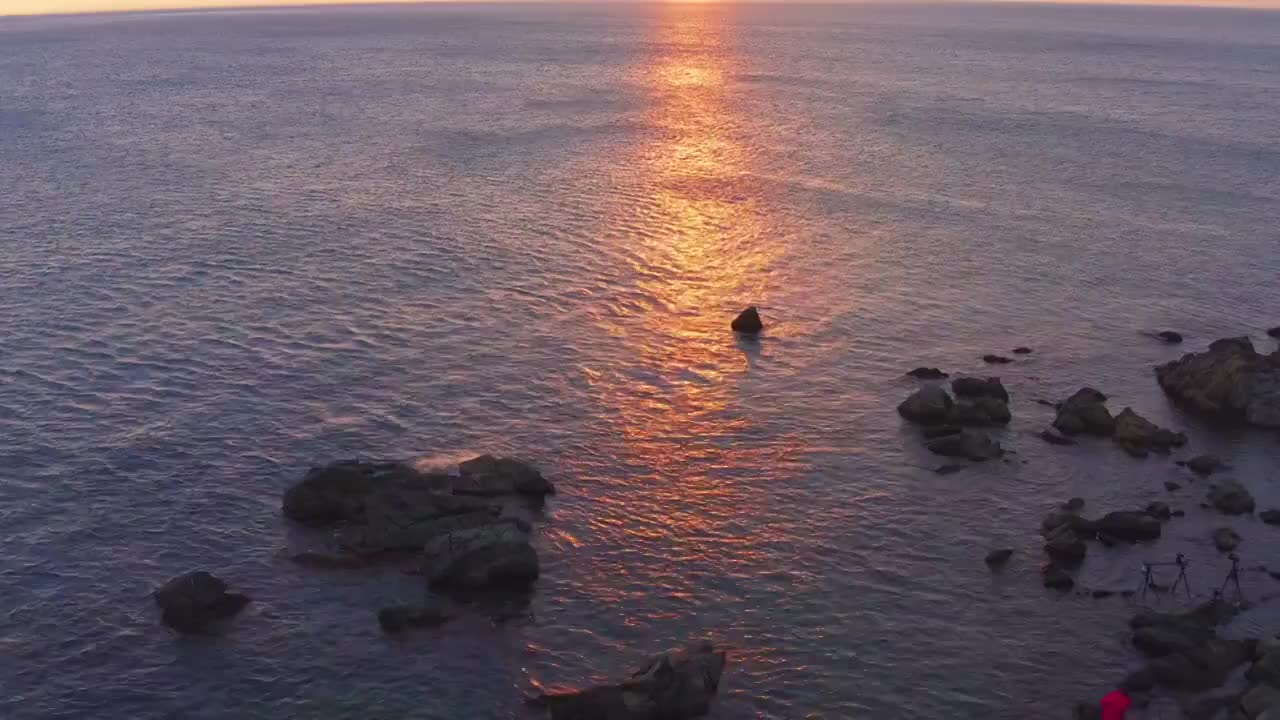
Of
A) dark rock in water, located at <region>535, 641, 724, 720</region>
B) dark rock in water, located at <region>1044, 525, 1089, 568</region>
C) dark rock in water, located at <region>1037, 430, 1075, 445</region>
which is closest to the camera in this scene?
dark rock in water, located at <region>535, 641, 724, 720</region>

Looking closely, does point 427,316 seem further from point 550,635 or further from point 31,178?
point 31,178

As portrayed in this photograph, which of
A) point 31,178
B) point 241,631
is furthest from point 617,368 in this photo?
point 31,178

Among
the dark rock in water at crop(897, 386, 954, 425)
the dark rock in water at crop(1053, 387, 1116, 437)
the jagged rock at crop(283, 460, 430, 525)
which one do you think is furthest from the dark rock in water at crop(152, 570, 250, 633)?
the dark rock in water at crop(1053, 387, 1116, 437)

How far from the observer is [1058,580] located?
58938 millimetres

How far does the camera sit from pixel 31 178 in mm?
144375

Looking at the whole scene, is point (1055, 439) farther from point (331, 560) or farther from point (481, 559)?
point (331, 560)

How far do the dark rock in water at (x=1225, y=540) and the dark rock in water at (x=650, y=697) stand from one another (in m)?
29.6

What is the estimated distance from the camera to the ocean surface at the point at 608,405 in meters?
53.2

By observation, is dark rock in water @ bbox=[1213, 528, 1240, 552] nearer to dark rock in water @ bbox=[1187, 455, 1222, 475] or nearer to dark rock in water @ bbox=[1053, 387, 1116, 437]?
dark rock in water @ bbox=[1187, 455, 1222, 475]

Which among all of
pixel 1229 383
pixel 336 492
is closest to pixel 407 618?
pixel 336 492

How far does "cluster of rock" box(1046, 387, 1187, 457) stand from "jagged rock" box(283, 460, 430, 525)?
39563mm

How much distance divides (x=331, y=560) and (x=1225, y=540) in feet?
151

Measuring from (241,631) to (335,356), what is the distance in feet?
118

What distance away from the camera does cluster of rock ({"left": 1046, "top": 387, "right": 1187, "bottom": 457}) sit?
7438 cm
